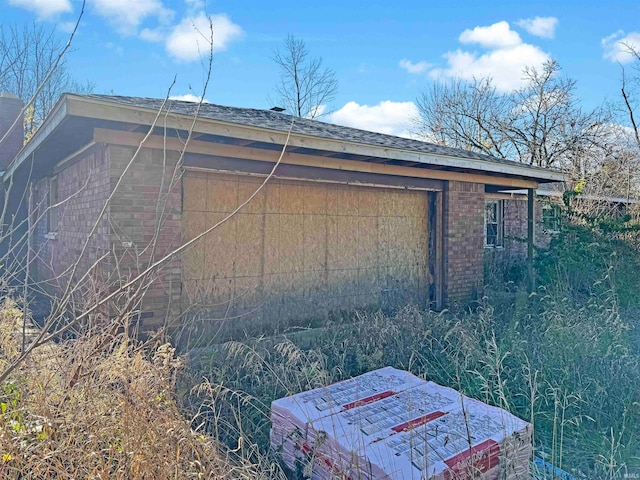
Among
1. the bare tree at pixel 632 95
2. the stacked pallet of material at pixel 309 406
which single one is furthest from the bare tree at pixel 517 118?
the stacked pallet of material at pixel 309 406

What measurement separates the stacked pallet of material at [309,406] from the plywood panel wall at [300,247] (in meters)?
2.82

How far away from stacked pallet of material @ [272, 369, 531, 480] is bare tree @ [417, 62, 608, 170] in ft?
74.2

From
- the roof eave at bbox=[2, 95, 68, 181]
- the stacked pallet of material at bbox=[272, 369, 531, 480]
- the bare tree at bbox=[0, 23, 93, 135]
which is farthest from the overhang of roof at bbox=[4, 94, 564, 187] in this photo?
the bare tree at bbox=[0, 23, 93, 135]

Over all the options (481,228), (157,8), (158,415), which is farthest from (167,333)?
(481,228)

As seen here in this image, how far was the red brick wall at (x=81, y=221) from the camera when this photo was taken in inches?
198

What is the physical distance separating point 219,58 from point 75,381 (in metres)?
2.40

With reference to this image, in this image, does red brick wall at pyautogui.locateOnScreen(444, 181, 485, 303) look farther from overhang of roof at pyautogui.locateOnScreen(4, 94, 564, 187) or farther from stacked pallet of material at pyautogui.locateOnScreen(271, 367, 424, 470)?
stacked pallet of material at pyautogui.locateOnScreen(271, 367, 424, 470)

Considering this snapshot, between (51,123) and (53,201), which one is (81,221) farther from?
(53,201)

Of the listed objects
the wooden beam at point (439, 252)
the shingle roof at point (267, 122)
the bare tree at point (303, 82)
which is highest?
the bare tree at point (303, 82)

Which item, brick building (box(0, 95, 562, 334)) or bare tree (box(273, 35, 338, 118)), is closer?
brick building (box(0, 95, 562, 334))

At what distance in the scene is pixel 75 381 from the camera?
3.05m

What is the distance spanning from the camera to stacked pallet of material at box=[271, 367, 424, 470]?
264 centimetres

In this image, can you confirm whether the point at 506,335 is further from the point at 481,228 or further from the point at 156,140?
the point at 156,140

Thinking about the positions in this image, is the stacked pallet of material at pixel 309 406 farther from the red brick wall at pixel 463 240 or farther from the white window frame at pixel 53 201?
the white window frame at pixel 53 201
